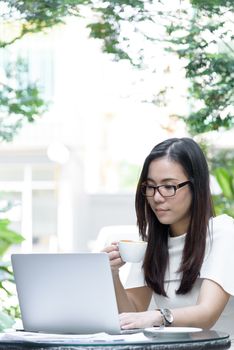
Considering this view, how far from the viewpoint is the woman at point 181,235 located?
232 cm

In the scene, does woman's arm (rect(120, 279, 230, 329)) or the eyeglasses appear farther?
the eyeglasses

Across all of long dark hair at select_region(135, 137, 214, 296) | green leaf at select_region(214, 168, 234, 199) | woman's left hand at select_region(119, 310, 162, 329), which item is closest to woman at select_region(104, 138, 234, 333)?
long dark hair at select_region(135, 137, 214, 296)

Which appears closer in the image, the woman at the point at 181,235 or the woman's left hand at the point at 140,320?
the woman's left hand at the point at 140,320

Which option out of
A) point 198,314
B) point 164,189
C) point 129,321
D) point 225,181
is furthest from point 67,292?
point 225,181

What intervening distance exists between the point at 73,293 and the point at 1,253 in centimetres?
193

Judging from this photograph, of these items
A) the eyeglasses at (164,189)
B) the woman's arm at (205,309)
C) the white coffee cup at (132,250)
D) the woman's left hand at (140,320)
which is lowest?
the woman's arm at (205,309)

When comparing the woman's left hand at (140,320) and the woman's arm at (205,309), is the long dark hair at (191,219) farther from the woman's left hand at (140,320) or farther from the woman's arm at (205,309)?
the woman's left hand at (140,320)

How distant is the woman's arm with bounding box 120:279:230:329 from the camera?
6.78 feet

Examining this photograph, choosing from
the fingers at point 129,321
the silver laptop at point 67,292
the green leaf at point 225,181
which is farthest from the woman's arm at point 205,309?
the green leaf at point 225,181

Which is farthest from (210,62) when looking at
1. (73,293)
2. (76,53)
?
(76,53)

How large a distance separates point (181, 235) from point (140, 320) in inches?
17.4

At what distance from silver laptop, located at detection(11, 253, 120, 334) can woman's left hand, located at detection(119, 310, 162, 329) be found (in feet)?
0.23

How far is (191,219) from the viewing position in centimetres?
238

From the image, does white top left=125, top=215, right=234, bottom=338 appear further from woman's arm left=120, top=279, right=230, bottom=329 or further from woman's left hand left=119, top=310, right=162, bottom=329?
woman's left hand left=119, top=310, right=162, bottom=329
